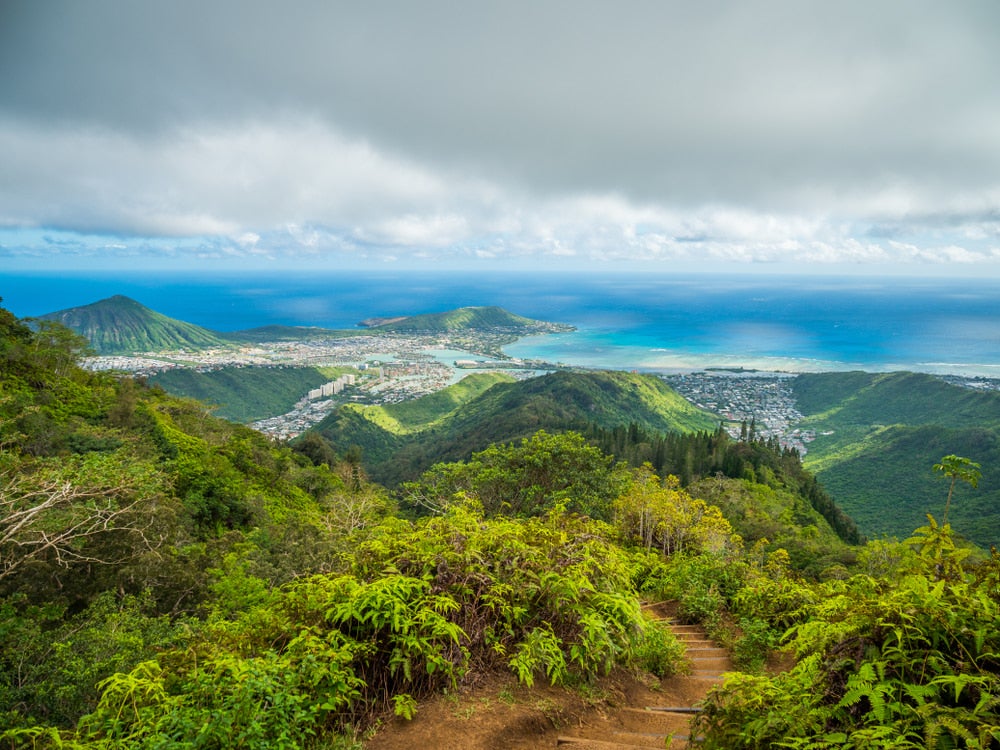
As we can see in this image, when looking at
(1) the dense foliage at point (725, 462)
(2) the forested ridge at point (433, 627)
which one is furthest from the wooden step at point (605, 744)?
(1) the dense foliage at point (725, 462)

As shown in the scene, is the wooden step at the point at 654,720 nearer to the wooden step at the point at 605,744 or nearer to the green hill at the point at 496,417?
the wooden step at the point at 605,744

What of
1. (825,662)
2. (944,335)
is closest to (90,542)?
(825,662)

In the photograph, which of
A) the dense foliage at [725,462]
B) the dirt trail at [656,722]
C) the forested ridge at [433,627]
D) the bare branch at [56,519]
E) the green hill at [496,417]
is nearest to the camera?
the forested ridge at [433,627]

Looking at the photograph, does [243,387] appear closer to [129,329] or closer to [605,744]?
[129,329]

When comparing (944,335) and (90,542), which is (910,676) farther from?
(944,335)

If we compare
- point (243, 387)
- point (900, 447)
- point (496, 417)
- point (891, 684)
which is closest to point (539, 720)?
point (891, 684)
